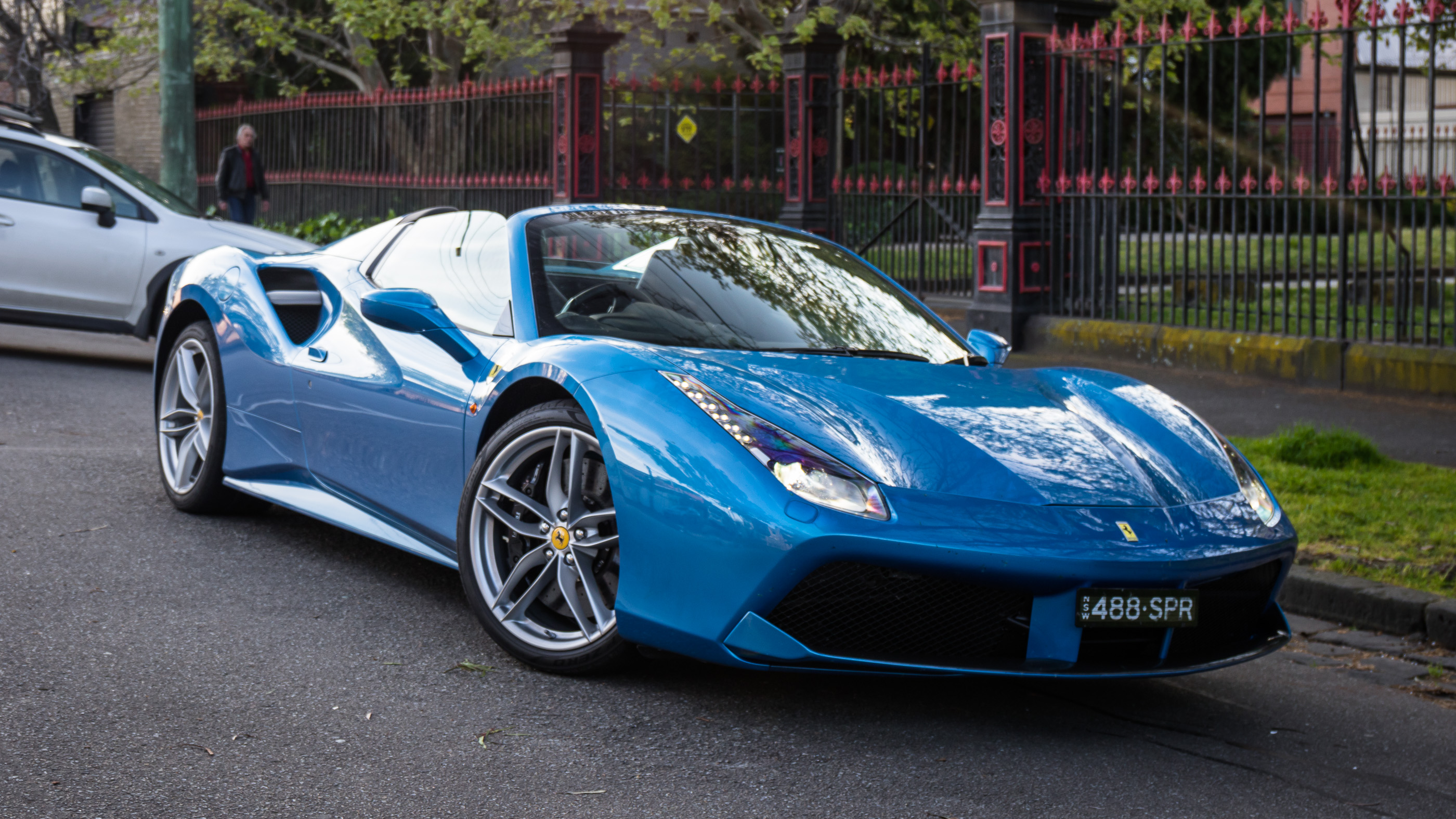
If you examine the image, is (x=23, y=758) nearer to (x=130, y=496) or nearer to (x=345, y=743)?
(x=345, y=743)

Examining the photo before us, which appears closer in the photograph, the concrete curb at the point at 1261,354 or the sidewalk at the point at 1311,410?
the sidewalk at the point at 1311,410

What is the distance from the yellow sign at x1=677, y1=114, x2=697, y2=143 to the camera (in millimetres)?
15719

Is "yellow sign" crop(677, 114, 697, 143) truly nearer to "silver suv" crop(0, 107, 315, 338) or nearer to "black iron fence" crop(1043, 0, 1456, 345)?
"black iron fence" crop(1043, 0, 1456, 345)

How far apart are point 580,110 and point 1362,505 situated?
35.9 ft

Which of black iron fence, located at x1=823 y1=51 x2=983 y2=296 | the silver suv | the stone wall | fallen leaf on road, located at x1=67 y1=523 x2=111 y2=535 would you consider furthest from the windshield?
the stone wall

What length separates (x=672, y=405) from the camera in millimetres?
3684

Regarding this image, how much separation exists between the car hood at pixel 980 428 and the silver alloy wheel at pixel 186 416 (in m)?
2.48

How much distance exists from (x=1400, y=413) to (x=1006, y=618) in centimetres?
657

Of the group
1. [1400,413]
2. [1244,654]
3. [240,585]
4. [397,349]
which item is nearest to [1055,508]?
[1244,654]

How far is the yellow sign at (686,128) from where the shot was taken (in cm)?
1572

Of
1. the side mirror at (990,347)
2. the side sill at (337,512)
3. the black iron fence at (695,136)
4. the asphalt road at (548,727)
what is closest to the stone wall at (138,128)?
the black iron fence at (695,136)

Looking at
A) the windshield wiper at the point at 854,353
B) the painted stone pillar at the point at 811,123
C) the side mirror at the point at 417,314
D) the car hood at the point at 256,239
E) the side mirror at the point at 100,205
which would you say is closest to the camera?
the windshield wiper at the point at 854,353

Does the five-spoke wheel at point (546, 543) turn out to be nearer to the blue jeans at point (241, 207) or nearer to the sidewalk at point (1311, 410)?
the sidewalk at point (1311, 410)

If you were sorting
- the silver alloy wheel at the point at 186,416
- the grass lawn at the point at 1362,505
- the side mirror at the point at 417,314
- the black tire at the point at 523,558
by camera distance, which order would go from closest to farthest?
the black tire at the point at 523,558
the side mirror at the point at 417,314
the grass lawn at the point at 1362,505
the silver alloy wheel at the point at 186,416
